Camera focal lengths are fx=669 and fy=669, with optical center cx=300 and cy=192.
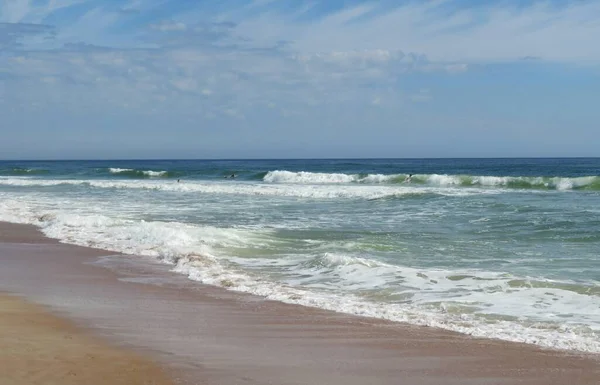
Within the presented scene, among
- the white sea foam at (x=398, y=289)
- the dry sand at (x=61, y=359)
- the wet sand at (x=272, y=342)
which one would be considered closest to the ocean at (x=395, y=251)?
the white sea foam at (x=398, y=289)

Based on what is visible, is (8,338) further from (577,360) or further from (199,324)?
(577,360)

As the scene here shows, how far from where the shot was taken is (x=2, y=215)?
64.0 ft

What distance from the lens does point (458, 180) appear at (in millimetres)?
38250

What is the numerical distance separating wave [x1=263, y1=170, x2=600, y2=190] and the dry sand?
30.6 metres

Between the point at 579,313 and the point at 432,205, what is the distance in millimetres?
14874

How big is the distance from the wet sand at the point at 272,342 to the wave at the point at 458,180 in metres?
28.5

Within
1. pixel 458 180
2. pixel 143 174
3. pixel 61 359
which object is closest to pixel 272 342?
pixel 61 359

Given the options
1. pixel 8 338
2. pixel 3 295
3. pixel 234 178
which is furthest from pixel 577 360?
pixel 234 178

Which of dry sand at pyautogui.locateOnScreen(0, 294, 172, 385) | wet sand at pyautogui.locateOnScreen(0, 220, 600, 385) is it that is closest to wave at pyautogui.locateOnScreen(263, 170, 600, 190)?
wet sand at pyautogui.locateOnScreen(0, 220, 600, 385)

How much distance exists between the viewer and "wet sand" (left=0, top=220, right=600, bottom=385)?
5.24 metres

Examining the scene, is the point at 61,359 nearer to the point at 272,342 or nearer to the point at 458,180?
the point at 272,342

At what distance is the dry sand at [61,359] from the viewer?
16.3ft

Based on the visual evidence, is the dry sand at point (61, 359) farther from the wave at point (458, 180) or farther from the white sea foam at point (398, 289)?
the wave at point (458, 180)

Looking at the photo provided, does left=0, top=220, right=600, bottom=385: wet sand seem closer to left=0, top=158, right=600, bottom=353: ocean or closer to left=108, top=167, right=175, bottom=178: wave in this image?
left=0, top=158, right=600, bottom=353: ocean
